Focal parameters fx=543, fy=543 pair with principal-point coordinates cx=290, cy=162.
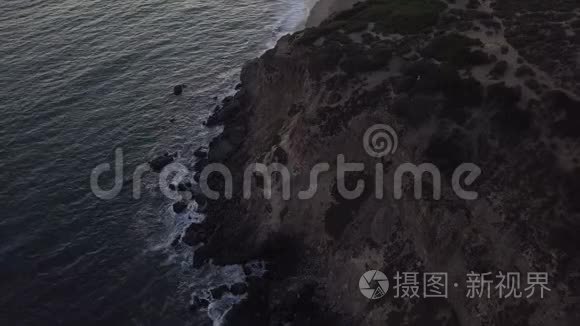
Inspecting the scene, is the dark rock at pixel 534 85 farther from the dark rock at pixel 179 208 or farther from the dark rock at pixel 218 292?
the dark rock at pixel 179 208

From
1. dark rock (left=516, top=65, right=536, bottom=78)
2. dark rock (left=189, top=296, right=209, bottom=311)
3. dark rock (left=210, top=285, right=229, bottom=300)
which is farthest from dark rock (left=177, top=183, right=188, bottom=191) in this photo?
dark rock (left=516, top=65, right=536, bottom=78)

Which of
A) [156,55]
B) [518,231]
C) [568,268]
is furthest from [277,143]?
[156,55]

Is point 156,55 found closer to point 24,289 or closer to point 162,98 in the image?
point 162,98

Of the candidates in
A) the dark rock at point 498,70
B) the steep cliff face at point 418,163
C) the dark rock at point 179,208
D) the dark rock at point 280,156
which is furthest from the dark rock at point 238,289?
the dark rock at point 498,70

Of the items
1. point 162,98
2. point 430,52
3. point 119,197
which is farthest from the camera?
point 162,98

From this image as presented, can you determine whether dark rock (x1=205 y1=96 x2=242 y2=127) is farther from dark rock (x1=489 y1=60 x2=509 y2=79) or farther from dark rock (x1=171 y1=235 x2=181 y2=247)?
dark rock (x1=489 y1=60 x2=509 y2=79)

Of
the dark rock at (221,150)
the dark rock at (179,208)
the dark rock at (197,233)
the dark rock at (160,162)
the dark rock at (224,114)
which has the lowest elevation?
the dark rock at (197,233)

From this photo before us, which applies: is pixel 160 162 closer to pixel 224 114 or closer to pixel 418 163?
pixel 224 114
